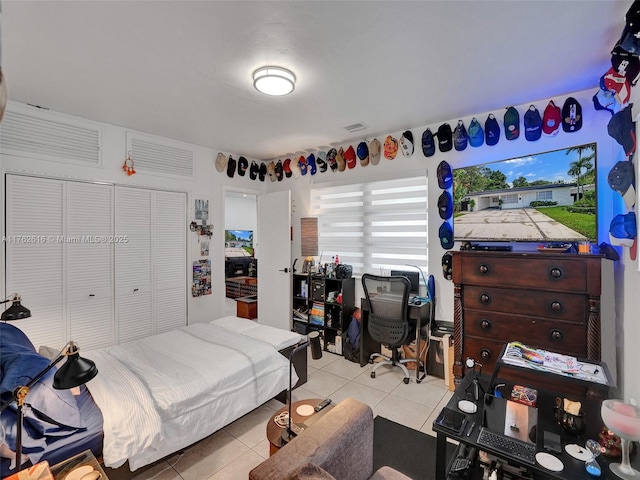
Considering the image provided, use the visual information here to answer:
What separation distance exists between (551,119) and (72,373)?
145 inches

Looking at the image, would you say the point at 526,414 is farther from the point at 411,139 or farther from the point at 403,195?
the point at 411,139

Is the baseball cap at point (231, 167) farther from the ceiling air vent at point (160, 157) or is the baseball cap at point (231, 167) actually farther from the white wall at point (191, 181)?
the ceiling air vent at point (160, 157)

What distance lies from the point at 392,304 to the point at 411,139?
1.89 metres

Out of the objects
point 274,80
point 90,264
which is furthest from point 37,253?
point 274,80

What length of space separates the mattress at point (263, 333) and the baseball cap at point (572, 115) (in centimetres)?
307

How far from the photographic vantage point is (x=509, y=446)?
1.36 meters

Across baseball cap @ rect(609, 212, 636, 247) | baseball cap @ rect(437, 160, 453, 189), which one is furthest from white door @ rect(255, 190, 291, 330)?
baseball cap @ rect(609, 212, 636, 247)

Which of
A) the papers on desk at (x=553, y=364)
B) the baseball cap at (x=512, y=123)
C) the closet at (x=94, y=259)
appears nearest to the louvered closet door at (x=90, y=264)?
the closet at (x=94, y=259)

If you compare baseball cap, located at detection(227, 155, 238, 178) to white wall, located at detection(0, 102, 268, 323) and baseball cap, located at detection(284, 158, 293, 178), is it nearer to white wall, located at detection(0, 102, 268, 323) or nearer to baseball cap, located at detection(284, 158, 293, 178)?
white wall, located at detection(0, 102, 268, 323)

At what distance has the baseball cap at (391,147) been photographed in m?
3.65

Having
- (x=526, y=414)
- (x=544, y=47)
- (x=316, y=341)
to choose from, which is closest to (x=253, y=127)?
(x=316, y=341)

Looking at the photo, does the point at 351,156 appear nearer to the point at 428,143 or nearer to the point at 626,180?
the point at 428,143

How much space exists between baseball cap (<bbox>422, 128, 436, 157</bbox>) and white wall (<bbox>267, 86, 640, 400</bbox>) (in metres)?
0.08

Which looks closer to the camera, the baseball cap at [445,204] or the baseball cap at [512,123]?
the baseball cap at [512,123]
